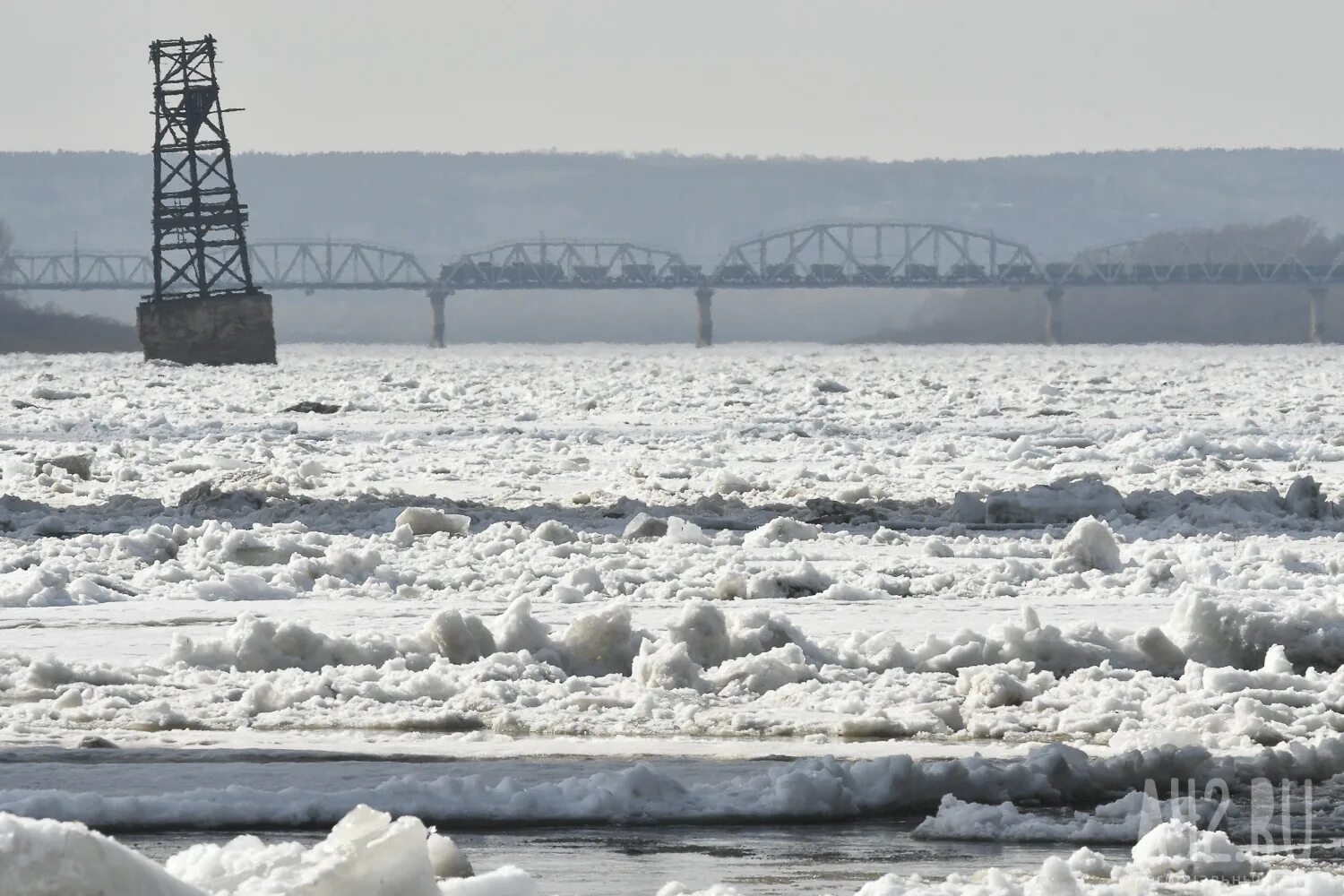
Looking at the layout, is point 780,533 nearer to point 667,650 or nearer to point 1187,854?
point 667,650

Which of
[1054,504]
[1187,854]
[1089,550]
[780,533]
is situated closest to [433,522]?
[780,533]

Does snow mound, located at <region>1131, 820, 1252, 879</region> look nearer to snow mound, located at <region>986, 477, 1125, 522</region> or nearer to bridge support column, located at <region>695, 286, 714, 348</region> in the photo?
snow mound, located at <region>986, 477, 1125, 522</region>

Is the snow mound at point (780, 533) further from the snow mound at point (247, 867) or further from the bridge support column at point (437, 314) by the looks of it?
the bridge support column at point (437, 314)

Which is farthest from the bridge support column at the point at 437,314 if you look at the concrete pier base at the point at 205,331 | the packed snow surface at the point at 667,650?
the packed snow surface at the point at 667,650

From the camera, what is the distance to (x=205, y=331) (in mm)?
56188

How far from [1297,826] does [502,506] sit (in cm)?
997

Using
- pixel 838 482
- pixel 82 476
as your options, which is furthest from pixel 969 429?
pixel 82 476

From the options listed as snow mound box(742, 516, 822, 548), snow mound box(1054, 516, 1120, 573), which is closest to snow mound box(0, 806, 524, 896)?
snow mound box(1054, 516, 1120, 573)

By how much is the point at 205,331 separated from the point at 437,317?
96.6m

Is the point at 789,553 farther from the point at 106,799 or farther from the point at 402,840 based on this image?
the point at 402,840

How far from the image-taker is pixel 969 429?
80.8 feet

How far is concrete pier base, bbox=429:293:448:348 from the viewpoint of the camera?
14923 cm

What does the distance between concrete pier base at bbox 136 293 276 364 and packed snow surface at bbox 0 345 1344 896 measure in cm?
3624

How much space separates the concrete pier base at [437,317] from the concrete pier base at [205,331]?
299 ft
